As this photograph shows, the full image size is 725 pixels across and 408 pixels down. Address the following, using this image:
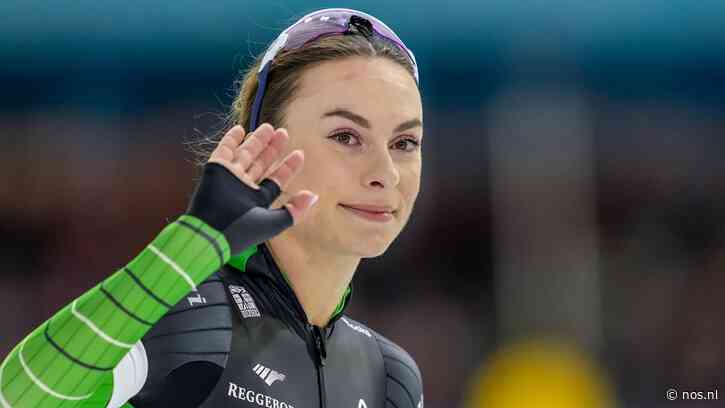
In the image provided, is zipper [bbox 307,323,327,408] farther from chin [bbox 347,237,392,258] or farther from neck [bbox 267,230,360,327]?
chin [bbox 347,237,392,258]

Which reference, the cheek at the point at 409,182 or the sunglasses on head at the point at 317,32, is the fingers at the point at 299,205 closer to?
the cheek at the point at 409,182

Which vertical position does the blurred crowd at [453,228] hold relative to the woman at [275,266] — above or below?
below

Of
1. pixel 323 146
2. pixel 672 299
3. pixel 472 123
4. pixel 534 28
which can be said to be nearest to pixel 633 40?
pixel 534 28

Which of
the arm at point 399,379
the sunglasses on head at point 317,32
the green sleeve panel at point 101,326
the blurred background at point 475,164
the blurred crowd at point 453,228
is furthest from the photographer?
the blurred crowd at point 453,228

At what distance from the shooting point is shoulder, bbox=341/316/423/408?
2.37 meters

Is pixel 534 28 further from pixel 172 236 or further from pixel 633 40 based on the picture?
pixel 172 236

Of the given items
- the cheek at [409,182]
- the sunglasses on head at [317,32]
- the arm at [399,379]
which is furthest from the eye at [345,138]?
the arm at [399,379]

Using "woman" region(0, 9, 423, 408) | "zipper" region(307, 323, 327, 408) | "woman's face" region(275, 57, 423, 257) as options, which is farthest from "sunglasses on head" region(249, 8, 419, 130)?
"zipper" region(307, 323, 327, 408)

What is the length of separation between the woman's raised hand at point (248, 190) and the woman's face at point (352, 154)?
0.33 metres

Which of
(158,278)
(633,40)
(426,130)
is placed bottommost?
(426,130)

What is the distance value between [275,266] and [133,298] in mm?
649

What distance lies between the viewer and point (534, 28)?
4.81 meters

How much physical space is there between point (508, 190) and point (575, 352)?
823 mm

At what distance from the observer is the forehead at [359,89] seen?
207 cm
